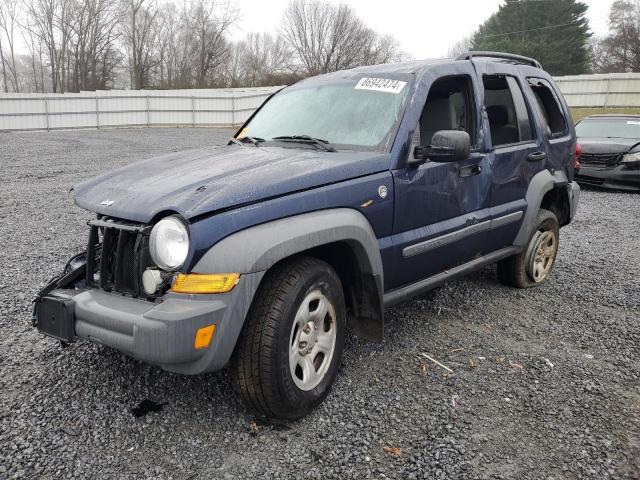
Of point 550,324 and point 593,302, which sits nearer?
point 550,324

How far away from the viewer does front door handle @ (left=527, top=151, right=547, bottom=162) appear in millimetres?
4492

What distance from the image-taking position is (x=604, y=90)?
3003 centimetres

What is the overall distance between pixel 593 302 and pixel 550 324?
2.55 ft

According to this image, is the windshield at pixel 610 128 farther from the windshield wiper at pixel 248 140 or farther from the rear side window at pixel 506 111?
the windshield wiper at pixel 248 140

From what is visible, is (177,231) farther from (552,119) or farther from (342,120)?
(552,119)

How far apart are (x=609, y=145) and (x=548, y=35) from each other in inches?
1703

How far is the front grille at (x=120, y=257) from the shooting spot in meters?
2.56

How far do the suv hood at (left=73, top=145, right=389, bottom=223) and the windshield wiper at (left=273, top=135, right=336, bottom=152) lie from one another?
0.28ft

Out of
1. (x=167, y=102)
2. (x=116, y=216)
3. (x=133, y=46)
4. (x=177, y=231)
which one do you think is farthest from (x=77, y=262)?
(x=133, y=46)

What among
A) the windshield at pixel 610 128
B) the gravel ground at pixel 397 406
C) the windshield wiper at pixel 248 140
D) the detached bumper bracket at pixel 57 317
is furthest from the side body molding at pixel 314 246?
the windshield at pixel 610 128

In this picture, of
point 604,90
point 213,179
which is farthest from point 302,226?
point 604,90

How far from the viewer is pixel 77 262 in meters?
3.16

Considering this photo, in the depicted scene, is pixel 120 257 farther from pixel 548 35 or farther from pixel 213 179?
pixel 548 35

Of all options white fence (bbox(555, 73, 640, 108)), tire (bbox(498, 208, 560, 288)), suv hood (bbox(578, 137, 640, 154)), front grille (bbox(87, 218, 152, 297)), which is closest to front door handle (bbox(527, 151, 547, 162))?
tire (bbox(498, 208, 560, 288))
